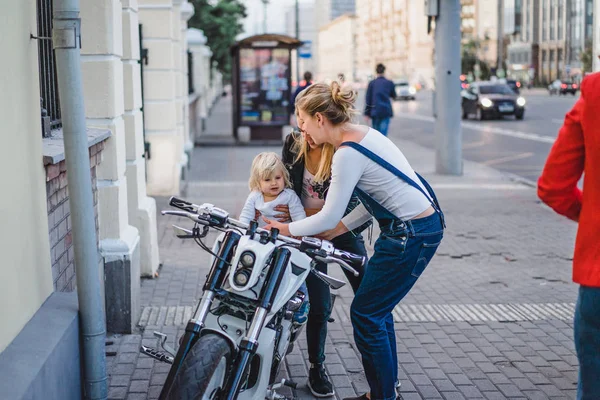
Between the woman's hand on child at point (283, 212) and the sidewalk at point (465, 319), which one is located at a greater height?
the woman's hand on child at point (283, 212)

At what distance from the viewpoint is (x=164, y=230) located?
33.5 ft

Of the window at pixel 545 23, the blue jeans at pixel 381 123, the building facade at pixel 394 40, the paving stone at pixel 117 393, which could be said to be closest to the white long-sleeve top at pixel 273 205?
the paving stone at pixel 117 393

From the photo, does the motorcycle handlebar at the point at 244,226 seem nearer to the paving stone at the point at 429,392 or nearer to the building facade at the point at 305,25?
the paving stone at the point at 429,392

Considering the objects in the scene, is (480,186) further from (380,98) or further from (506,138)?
(506,138)

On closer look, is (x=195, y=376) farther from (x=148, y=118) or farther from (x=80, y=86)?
(x=148, y=118)

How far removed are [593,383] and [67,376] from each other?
2.28 metres

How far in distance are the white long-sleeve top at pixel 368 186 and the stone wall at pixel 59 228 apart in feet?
4.25

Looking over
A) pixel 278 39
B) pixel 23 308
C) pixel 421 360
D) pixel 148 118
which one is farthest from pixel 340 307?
pixel 278 39

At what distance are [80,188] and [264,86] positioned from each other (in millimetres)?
19335

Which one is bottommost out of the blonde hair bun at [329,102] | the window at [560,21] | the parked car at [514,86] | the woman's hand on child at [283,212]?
the woman's hand on child at [283,212]

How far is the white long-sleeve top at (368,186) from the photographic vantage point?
3973 mm

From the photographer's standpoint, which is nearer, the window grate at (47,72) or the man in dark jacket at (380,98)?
the window grate at (47,72)

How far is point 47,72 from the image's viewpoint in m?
5.26

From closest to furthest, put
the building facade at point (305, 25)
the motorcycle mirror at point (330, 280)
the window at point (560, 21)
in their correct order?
the motorcycle mirror at point (330, 280)
the window at point (560, 21)
the building facade at point (305, 25)
